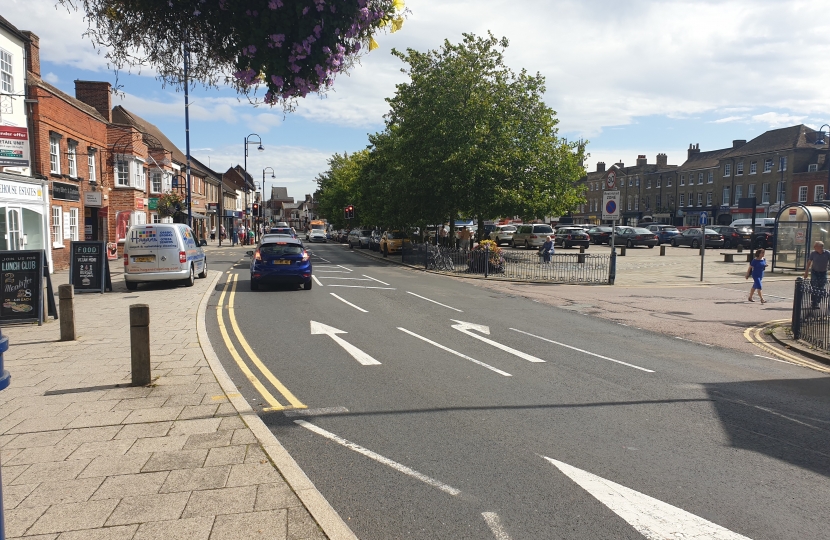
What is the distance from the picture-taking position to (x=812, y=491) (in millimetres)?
4410

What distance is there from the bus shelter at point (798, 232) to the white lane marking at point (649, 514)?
77.9 ft

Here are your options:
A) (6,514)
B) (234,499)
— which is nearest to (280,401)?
A: (234,499)

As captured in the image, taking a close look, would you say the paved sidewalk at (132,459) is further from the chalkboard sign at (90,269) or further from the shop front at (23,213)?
the shop front at (23,213)

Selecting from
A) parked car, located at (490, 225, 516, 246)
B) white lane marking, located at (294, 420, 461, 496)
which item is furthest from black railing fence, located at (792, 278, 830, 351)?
parked car, located at (490, 225, 516, 246)

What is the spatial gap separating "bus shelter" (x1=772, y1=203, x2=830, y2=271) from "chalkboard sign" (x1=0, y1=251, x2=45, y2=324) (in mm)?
25999

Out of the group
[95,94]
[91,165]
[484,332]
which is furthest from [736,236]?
[95,94]

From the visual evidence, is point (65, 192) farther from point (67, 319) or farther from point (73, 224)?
point (67, 319)

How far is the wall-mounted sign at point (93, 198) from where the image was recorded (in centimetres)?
2628

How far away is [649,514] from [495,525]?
1.10m

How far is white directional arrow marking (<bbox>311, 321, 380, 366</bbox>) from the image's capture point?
28.0 feet

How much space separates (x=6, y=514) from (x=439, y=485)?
2913mm

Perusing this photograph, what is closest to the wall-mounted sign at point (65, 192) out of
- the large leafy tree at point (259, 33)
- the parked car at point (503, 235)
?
the large leafy tree at point (259, 33)

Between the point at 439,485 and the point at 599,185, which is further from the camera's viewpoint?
the point at 599,185

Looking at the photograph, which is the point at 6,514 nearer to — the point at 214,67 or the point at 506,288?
the point at 214,67
